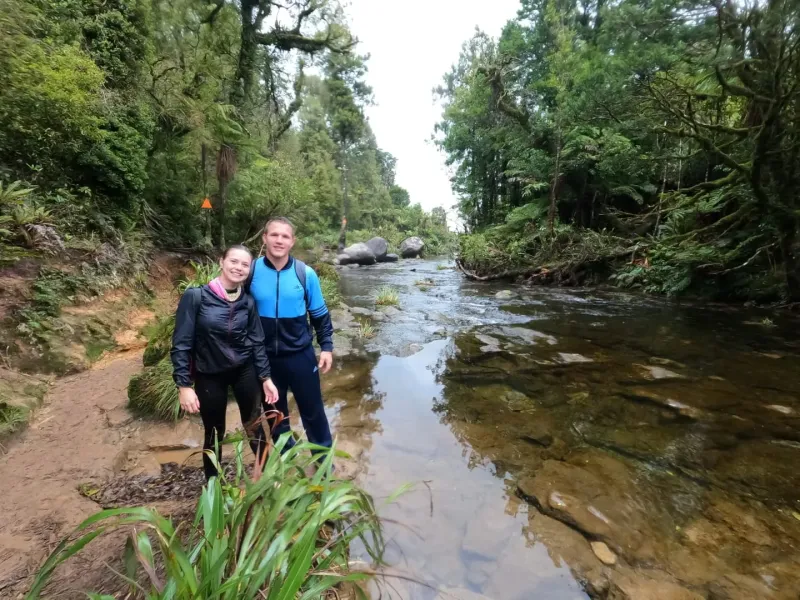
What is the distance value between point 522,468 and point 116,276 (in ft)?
21.3

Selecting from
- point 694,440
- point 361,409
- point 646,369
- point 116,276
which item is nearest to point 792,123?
point 646,369

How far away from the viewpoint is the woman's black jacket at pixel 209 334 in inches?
84.9

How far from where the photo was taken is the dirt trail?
A: 1.94 meters

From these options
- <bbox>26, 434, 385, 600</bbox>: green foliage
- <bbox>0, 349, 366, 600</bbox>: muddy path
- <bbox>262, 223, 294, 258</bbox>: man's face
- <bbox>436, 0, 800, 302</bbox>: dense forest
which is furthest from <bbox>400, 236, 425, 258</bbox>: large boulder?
<bbox>26, 434, 385, 600</bbox>: green foliage

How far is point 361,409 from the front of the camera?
4293 millimetres

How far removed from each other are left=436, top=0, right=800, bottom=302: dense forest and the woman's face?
7640 mm

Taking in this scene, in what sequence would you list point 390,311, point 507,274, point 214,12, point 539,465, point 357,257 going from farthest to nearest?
point 357,257 → point 507,274 → point 214,12 → point 390,311 → point 539,465

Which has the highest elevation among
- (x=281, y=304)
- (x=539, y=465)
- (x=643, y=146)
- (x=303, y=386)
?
(x=643, y=146)

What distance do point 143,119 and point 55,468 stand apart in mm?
6484

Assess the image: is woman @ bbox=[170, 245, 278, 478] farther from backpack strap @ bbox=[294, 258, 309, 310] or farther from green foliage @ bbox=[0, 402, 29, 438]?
green foliage @ bbox=[0, 402, 29, 438]

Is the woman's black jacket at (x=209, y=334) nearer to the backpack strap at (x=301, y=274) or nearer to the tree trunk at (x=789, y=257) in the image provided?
the backpack strap at (x=301, y=274)

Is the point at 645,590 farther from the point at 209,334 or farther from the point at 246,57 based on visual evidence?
the point at 246,57

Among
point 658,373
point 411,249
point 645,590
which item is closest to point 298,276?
point 645,590

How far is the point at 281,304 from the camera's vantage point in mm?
2486
